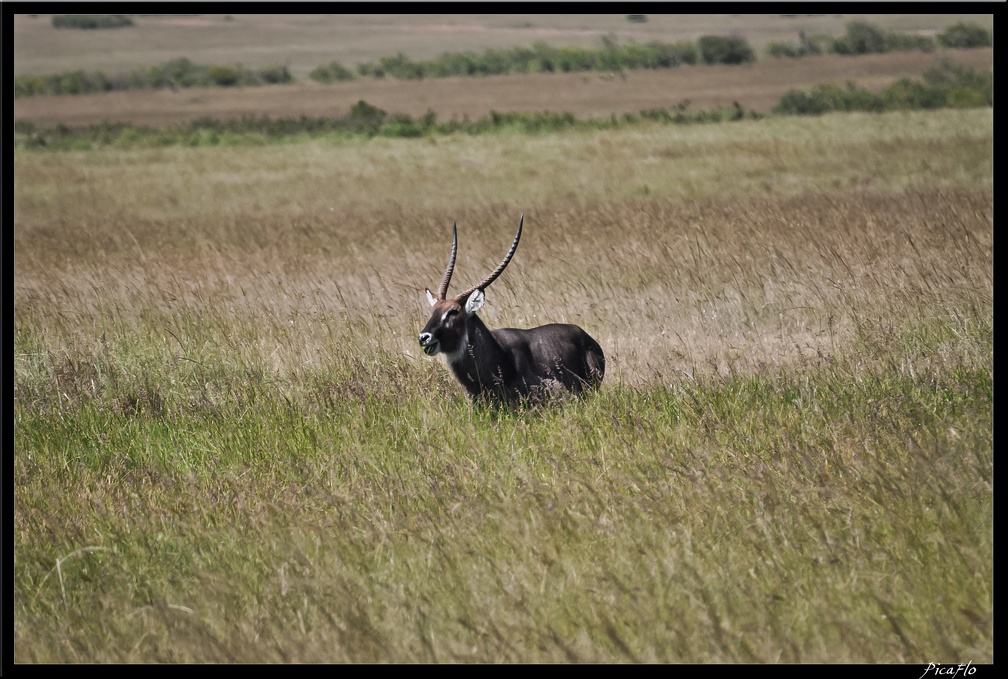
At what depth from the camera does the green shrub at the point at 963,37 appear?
52062mm

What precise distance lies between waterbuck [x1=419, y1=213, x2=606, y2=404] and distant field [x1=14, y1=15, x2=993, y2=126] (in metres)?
37.4

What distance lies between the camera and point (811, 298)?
7617 millimetres

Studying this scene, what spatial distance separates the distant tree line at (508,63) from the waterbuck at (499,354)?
56418 mm

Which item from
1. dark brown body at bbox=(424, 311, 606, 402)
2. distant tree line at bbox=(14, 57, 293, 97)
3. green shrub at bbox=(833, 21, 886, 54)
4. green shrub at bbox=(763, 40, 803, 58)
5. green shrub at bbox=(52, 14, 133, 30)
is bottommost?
distant tree line at bbox=(14, 57, 293, 97)

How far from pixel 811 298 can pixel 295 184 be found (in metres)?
16.1

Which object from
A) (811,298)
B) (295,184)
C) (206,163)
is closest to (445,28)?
(206,163)

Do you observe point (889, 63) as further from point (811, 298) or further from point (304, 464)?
point (304, 464)

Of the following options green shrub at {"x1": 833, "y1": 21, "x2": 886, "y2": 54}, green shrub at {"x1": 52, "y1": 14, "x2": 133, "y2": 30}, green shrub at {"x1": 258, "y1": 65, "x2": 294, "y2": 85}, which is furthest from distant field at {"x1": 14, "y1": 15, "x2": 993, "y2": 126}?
green shrub at {"x1": 258, "y1": 65, "x2": 294, "y2": 85}

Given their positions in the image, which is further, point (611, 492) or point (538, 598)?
point (611, 492)

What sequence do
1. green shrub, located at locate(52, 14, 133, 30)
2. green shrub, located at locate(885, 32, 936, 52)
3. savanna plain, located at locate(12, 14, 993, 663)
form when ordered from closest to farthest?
savanna plain, located at locate(12, 14, 993, 663) < green shrub, located at locate(885, 32, 936, 52) < green shrub, located at locate(52, 14, 133, 30)

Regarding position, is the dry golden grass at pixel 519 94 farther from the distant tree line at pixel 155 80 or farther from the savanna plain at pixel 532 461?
the savanna plain at pixel 532 461

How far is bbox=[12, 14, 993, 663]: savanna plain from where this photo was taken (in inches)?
121
